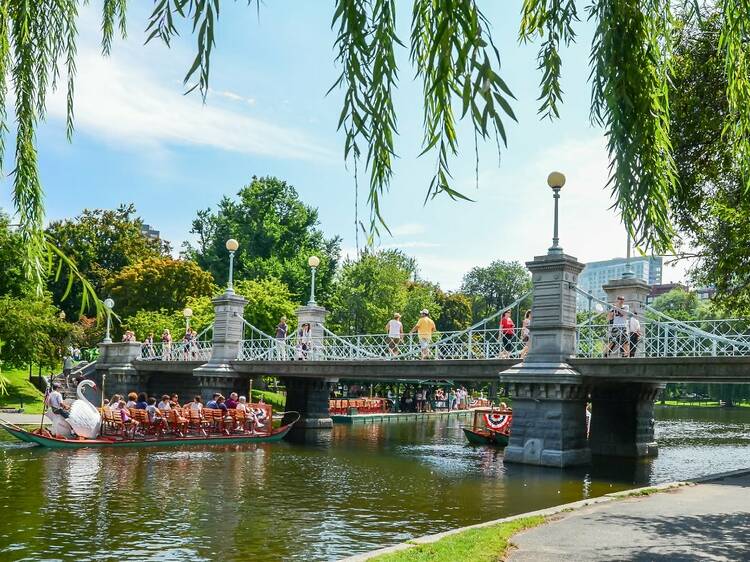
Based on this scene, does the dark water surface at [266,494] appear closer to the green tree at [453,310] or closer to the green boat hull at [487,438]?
the green boat hull at [487,438]

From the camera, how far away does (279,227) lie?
187 feet

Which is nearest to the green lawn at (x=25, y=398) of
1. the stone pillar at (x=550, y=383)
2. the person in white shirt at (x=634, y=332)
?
the stone pillar at (x=550, y=383)

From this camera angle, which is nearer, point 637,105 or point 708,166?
point 637,105

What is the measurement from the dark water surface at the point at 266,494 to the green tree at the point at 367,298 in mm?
23534

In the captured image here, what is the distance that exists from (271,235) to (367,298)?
10.1 metres

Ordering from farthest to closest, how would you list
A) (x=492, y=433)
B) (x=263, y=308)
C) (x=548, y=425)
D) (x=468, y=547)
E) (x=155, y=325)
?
1. (x=155, y=325)
2. (x=263, y=308)
3. (x=492, y=433)
4. (x=548, y=425)
5. (x=468, y=547)

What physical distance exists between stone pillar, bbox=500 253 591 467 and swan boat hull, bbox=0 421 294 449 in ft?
31.5

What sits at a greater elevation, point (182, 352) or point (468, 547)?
point (182, 352)

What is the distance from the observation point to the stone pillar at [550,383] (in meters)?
20.6

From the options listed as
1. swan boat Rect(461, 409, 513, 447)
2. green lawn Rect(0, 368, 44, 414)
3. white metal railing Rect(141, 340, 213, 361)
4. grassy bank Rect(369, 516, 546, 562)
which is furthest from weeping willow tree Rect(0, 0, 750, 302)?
green lawn Rect(0, 368, 44, 414)

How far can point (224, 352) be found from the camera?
32.2m

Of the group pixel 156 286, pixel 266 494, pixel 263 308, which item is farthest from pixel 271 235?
pixel 266 494

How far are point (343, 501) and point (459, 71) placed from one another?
1391cm

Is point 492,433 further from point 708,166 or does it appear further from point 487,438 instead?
point 708,166
